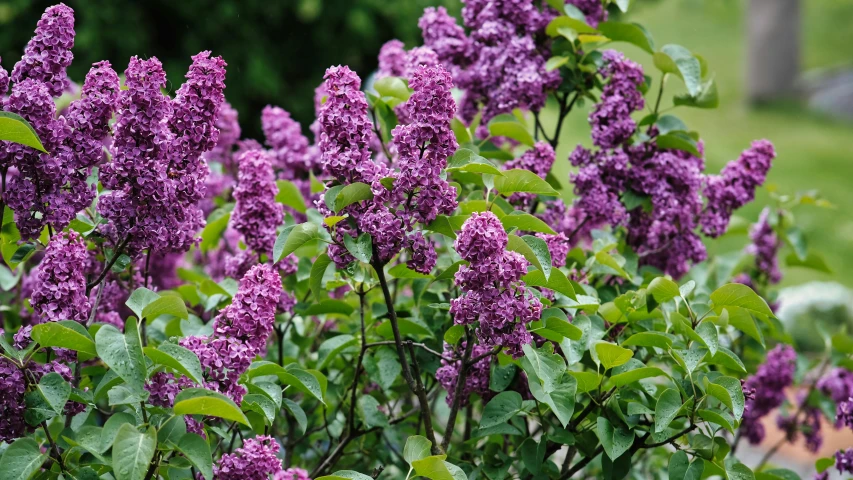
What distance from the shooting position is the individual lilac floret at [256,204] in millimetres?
2197

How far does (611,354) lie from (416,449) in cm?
45

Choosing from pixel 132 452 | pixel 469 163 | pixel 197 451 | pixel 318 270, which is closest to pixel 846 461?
pixel 469 163

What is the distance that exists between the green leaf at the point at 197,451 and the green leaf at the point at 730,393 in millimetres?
994

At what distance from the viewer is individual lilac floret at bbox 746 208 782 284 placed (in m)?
3.25

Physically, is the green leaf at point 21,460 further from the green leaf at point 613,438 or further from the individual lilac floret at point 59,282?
the green leaf at point 613,438

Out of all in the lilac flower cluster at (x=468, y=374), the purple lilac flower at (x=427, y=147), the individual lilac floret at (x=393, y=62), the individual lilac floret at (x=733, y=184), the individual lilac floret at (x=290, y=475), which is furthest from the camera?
the individual lilac floret at (x=393, y=62)

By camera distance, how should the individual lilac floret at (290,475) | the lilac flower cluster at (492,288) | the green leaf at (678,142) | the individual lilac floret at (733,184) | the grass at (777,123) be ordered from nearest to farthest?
the individual lilac floret at (290,475) < the lilac flower cluster at (492,288) < the green leaf at (678,142) < the individual lilac floret at (733,184) < the grass at (777,123)

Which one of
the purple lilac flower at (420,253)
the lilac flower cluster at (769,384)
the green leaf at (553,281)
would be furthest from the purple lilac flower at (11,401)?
the lilac flower cluster at (769,384)

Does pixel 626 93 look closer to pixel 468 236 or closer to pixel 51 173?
pixel 468 236

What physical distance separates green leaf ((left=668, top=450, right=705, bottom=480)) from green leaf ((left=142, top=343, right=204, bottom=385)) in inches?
40.1

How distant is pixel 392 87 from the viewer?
2363 mm

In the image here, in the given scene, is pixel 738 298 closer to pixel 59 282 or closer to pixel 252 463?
pixel 252 463

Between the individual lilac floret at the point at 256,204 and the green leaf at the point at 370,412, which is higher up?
the individual lilac floret at the point at 256,204

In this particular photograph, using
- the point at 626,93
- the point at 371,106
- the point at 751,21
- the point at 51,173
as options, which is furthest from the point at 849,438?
the point at 751,21
